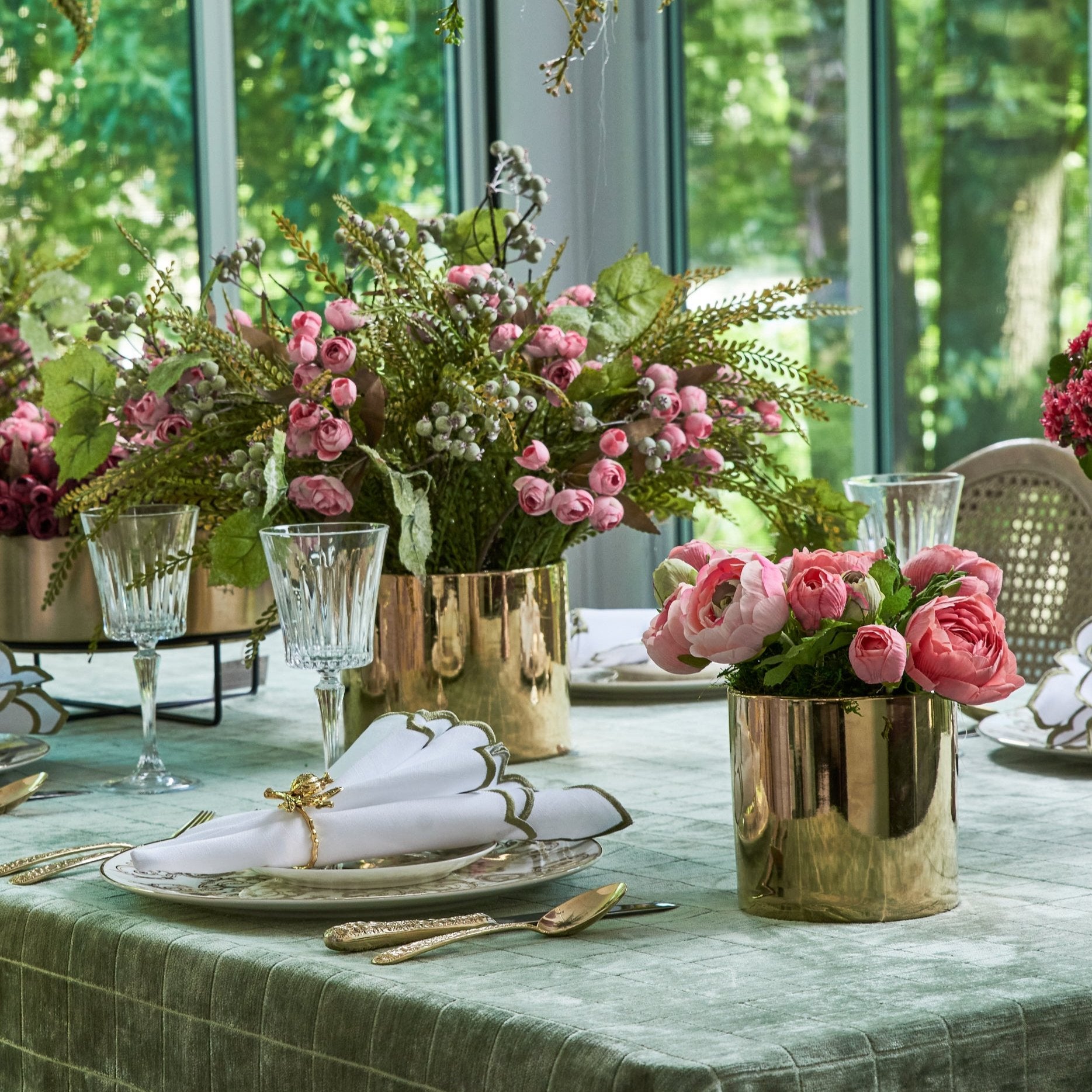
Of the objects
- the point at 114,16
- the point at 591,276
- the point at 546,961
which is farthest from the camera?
the point at 591,276

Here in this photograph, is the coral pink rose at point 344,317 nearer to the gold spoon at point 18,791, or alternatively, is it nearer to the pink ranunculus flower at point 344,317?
the pink ranunculus flower at point 344,317

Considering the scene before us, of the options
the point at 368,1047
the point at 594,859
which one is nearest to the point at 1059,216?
the point at 594,859

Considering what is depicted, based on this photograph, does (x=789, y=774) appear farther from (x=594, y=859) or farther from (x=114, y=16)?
(x=114, y=16)

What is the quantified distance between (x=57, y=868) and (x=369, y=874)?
0.23 metres

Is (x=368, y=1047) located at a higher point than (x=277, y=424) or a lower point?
lower

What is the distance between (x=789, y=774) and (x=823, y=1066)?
0.24 meters

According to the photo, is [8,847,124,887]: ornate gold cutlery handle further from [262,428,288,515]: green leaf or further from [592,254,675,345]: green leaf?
[592,254,675,345]: green leaf

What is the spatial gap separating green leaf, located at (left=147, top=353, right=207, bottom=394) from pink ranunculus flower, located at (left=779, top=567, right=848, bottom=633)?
67cm

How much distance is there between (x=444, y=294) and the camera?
4.56 feet

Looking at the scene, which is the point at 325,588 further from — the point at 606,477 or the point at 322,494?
the point at 606,477

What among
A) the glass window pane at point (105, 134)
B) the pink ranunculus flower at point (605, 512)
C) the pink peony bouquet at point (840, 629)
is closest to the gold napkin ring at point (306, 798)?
the pink peony bouquet at point (840, 629)

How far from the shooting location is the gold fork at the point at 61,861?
3.44ft

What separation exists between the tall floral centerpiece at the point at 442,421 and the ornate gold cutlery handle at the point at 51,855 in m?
0.32

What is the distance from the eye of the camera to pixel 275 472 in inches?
52.4
